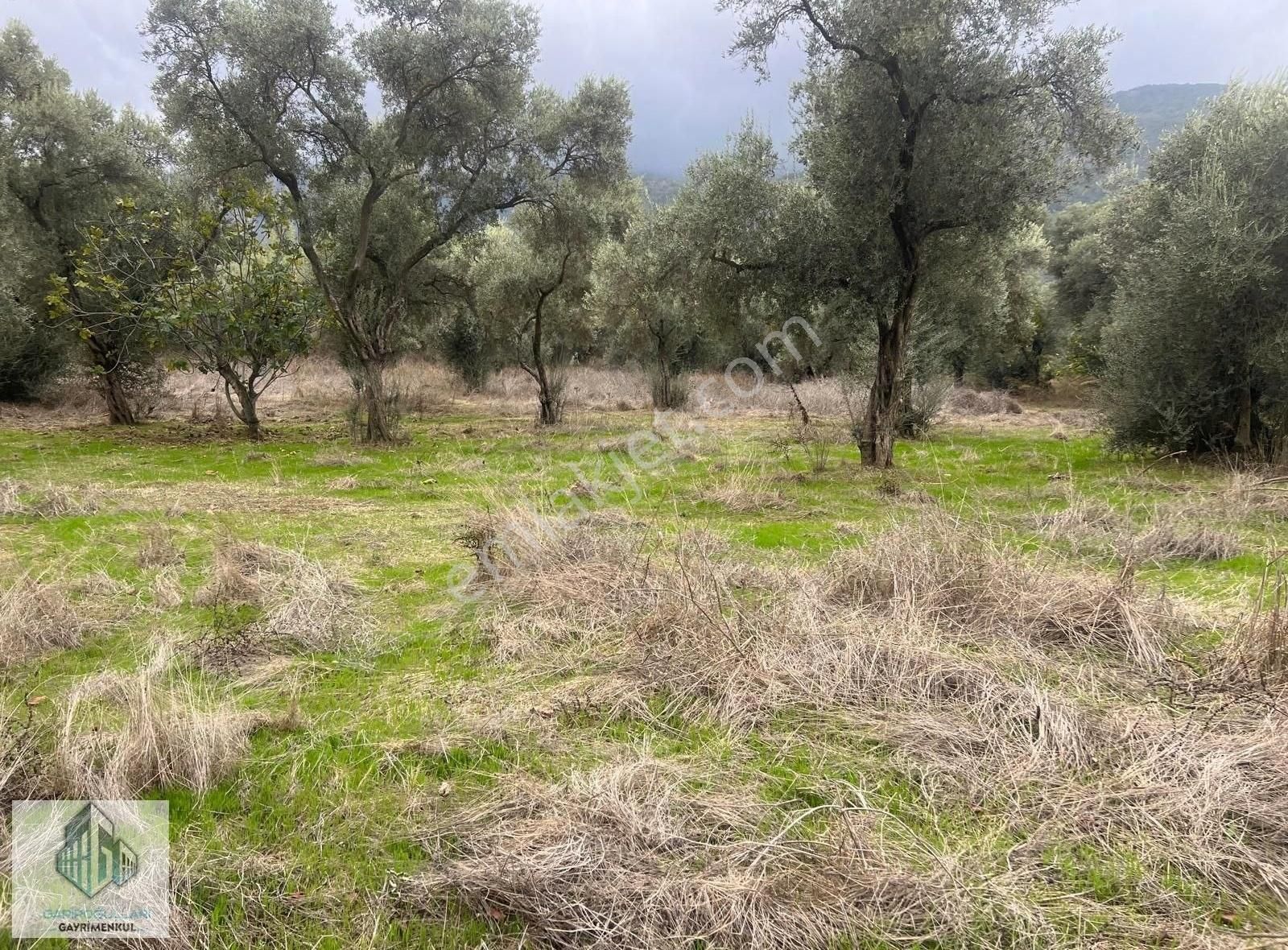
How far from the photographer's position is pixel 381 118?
16.0 meters

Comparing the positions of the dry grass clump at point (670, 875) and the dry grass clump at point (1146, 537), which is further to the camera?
the dry grass clump at point (1146, 537)

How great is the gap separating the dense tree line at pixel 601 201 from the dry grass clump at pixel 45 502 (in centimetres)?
568

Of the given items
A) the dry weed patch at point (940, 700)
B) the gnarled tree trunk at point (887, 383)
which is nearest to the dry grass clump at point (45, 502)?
the dry weed patch at point (940, 700)

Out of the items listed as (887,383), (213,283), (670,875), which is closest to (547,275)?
(213,283)

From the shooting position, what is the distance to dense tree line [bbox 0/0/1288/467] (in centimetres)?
1075

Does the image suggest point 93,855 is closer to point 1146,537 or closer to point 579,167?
point 1146,537

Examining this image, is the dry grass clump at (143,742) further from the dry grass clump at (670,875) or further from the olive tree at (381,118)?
the olive tree at (381,118)

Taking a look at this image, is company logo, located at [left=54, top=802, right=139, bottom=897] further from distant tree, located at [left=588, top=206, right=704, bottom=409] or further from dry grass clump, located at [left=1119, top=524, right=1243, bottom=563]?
distant tree, located at [left=588, top=206, right=704, bottom=409]

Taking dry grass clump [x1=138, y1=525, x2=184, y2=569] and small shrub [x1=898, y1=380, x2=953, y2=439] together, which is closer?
dry grass clump [x1=138, y1=525, x2=184, y2=569]

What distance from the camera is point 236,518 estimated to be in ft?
27.0

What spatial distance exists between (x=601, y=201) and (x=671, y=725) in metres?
16.2

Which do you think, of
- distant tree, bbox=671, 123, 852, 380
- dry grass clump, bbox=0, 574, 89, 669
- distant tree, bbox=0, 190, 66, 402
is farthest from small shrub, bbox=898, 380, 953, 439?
distant tree, bbox=0, 190, 66, 402

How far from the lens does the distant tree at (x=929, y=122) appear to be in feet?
33.3

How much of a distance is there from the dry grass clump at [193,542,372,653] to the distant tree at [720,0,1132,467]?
972 cm
